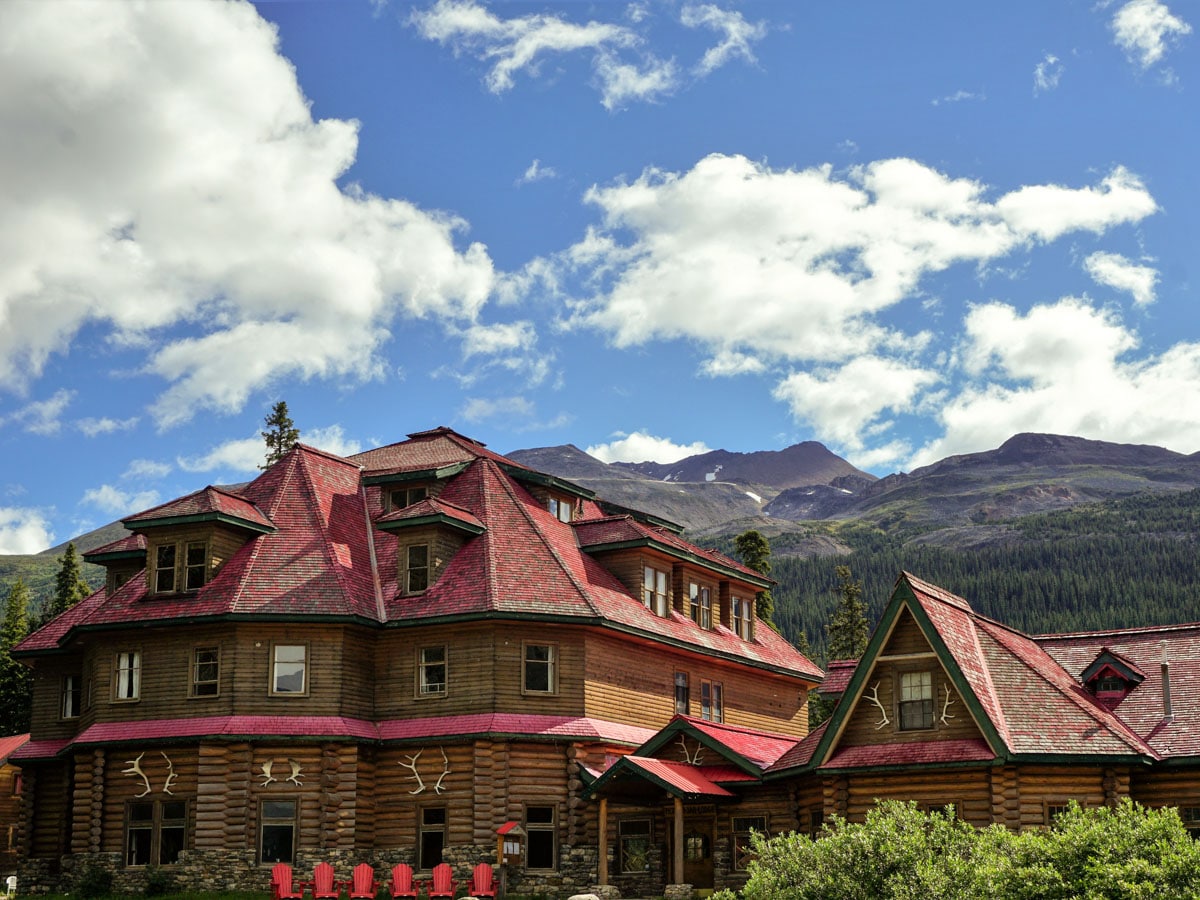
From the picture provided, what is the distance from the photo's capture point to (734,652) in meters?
48.2

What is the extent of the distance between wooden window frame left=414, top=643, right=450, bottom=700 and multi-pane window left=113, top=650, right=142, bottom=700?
332 inches

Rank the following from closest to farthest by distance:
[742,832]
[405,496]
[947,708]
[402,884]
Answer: [947,708], [402,884], [742,832], [405,496]

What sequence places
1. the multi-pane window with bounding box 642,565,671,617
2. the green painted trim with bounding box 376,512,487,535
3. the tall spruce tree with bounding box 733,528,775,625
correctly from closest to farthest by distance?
1. the green painted trim with bounding box 376,512,487,535
2. the multi-pane window with bounding box 642,565,671,617
3. the tall spruce tree with bounding box 733,528,775,625

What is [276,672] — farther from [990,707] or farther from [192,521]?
[990,707]

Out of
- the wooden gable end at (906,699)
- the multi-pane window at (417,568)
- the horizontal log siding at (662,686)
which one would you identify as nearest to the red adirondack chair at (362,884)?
the horizontal log siding at (662,686)

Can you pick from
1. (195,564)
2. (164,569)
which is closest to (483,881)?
(195,564)

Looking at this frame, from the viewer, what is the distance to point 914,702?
33656mm

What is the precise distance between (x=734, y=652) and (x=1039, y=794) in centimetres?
1701

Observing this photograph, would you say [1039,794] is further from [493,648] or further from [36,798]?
[36,798]

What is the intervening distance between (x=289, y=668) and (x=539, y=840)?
900cm

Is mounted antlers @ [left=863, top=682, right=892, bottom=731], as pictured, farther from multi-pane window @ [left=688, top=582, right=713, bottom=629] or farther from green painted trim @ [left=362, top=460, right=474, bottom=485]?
green painted trim @ [left=362, top=460, right=474, bottom=485]

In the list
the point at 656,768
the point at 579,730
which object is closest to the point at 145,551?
the point at 579,730

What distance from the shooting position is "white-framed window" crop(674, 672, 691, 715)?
45.4m

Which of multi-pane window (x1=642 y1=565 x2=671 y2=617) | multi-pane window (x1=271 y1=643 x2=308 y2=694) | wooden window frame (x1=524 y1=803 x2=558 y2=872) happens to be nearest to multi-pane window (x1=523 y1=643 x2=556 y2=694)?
wooden window frame (x1=524 y1=803 x2=558 y2=872)
